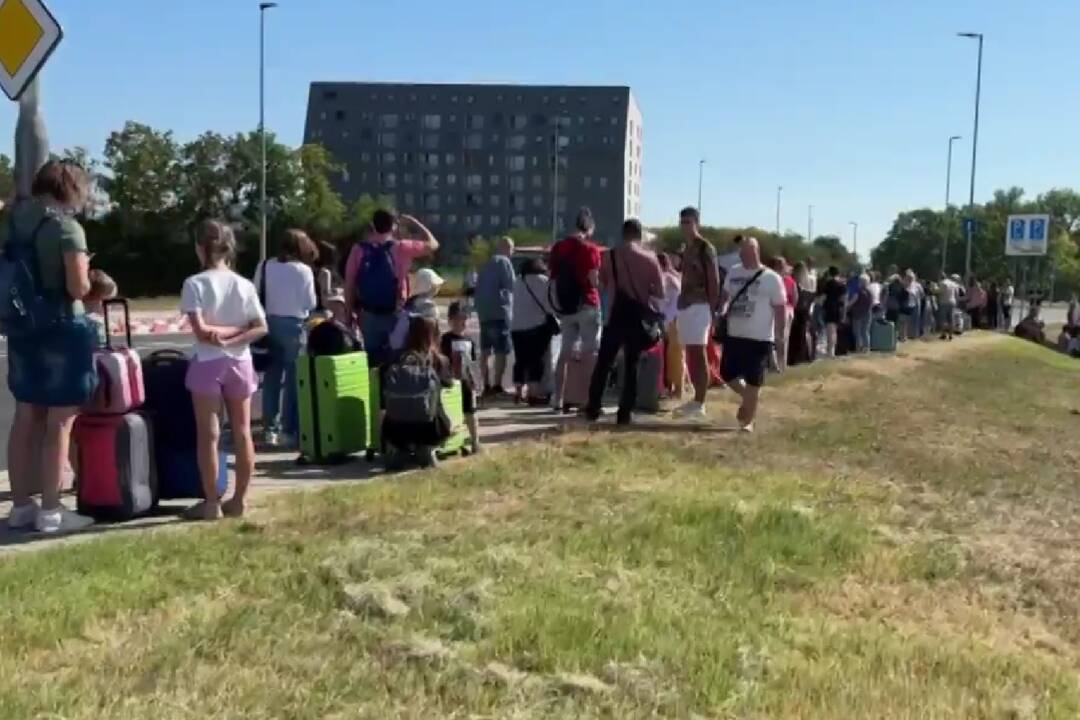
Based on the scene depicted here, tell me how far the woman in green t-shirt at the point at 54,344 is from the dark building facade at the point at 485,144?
110701mm

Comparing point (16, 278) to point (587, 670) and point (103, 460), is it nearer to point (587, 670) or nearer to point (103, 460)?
point (103, 460)

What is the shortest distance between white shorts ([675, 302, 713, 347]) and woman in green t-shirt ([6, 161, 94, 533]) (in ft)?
20.6

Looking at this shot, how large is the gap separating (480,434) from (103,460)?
420 cm

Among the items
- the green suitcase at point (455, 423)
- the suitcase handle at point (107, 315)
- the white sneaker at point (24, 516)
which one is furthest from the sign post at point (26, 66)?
the green suitcase at point (455, 423)

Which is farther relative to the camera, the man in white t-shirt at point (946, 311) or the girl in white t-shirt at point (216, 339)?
the man in white t-shirt at point (946, 311)

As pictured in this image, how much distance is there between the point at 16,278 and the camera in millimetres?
6293

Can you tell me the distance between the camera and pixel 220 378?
6.80 meters

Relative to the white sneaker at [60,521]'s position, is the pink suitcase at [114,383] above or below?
above

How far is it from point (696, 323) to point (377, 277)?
11.0ft

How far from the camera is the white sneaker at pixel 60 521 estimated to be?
6.61 meters

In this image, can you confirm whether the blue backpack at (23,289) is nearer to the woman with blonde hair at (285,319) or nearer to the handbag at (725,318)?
the woman with blonde hair at (285,319)

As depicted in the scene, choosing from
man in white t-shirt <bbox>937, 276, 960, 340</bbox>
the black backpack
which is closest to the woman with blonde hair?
the black backpack

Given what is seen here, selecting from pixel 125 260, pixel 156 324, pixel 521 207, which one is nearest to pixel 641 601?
pixel 156 324

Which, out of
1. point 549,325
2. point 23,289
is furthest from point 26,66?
point 549,325
